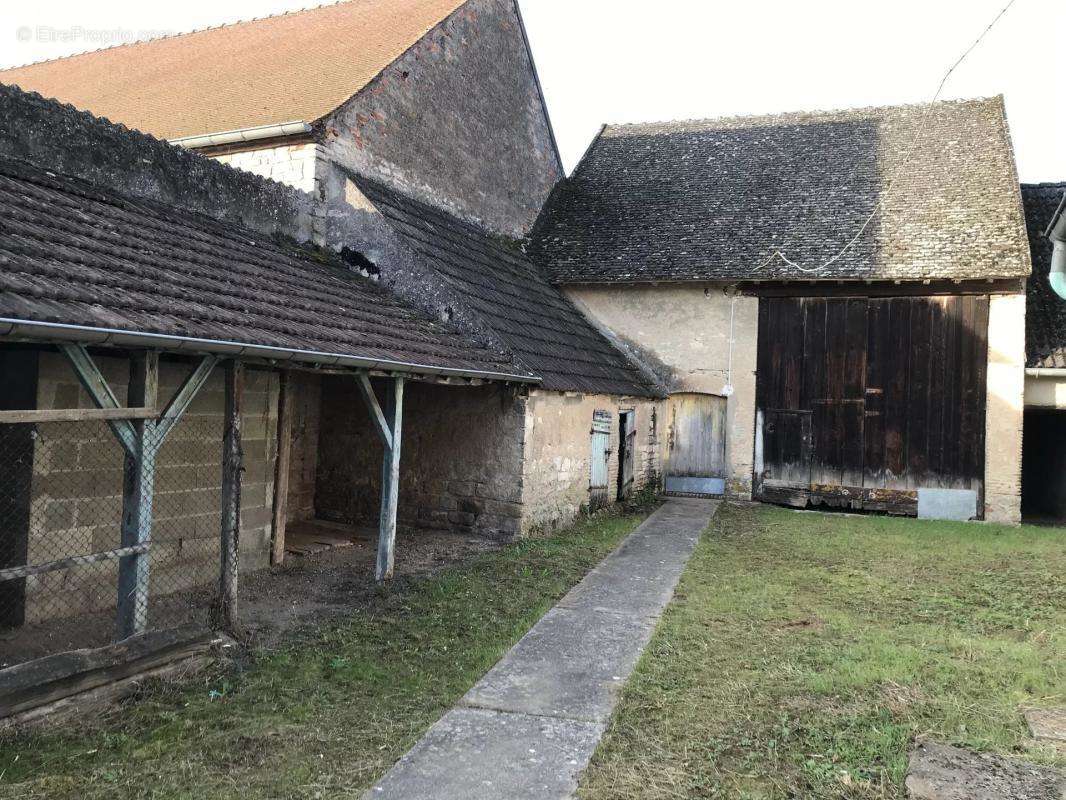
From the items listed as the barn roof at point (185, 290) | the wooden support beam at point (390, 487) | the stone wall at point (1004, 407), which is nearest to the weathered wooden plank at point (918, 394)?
the stone wall at point (1004, 407)

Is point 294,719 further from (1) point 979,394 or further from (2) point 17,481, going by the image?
(1) point 979,394

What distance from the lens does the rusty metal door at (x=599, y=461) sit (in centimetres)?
1123

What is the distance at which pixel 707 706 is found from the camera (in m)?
4.44

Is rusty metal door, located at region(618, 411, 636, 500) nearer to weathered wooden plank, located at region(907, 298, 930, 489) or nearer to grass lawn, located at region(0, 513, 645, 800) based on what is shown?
weathered wooden plank, located at region(907, 298, 930, 489)

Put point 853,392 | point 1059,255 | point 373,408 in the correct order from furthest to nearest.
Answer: point 853,392, point 373,408, point 1059,255

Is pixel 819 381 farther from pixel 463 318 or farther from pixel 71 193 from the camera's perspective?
pixel 71 193

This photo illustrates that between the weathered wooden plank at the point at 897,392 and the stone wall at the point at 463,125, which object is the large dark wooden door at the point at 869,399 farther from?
the stone wall at the point at 463,125

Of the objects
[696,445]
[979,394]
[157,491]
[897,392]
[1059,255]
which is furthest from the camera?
[696,445]

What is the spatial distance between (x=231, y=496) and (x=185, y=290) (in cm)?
150

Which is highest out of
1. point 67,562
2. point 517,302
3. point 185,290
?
point 517,302

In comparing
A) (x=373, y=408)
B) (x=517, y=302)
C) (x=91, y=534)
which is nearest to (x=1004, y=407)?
(x=517, y=302)

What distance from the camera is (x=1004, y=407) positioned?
12.1 meters

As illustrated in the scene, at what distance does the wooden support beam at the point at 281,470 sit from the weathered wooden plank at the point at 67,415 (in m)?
3.40

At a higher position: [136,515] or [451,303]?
[451,303]
